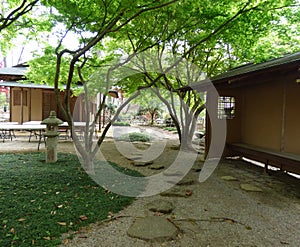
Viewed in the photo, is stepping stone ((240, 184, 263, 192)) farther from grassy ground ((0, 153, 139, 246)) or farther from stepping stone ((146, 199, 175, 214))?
grassy ground ((0, 153, 139, 246))

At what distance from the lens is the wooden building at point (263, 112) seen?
4.55 meters

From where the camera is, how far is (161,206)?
321 centimetres

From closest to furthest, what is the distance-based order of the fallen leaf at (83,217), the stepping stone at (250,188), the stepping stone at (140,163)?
1. the fallen leaf at (83,217)
2. the stepping stone at (250,188)
3. the stepping stone at (140,163)

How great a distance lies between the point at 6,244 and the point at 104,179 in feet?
7.35

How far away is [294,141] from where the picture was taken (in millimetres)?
5152

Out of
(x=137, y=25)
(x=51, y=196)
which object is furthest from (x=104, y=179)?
(x=137, y=25)

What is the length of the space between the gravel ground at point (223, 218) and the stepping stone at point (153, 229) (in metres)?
0.06

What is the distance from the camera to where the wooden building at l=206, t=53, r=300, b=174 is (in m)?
4.55

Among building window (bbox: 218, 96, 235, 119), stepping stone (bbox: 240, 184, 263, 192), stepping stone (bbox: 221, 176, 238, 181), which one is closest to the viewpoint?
stepping stone (bbox: 240, 184, 263, 192)

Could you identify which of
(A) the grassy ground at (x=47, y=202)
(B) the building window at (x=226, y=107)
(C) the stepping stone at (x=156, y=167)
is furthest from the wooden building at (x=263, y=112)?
(A) the grassy ground at (x=47, y=202)

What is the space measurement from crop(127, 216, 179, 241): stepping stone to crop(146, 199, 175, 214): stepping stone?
24cm

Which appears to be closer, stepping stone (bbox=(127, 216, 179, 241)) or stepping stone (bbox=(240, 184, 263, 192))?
stepping stone (bbox=(127, 216, 179, 241))

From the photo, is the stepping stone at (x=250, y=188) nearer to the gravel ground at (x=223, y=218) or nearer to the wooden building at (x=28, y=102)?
the gravel ground at (x=223, y=218)

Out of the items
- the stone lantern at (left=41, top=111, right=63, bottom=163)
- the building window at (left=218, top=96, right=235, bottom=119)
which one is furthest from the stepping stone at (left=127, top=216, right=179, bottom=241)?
the building window at (left=218, top=96, right=235, bottom=119)
